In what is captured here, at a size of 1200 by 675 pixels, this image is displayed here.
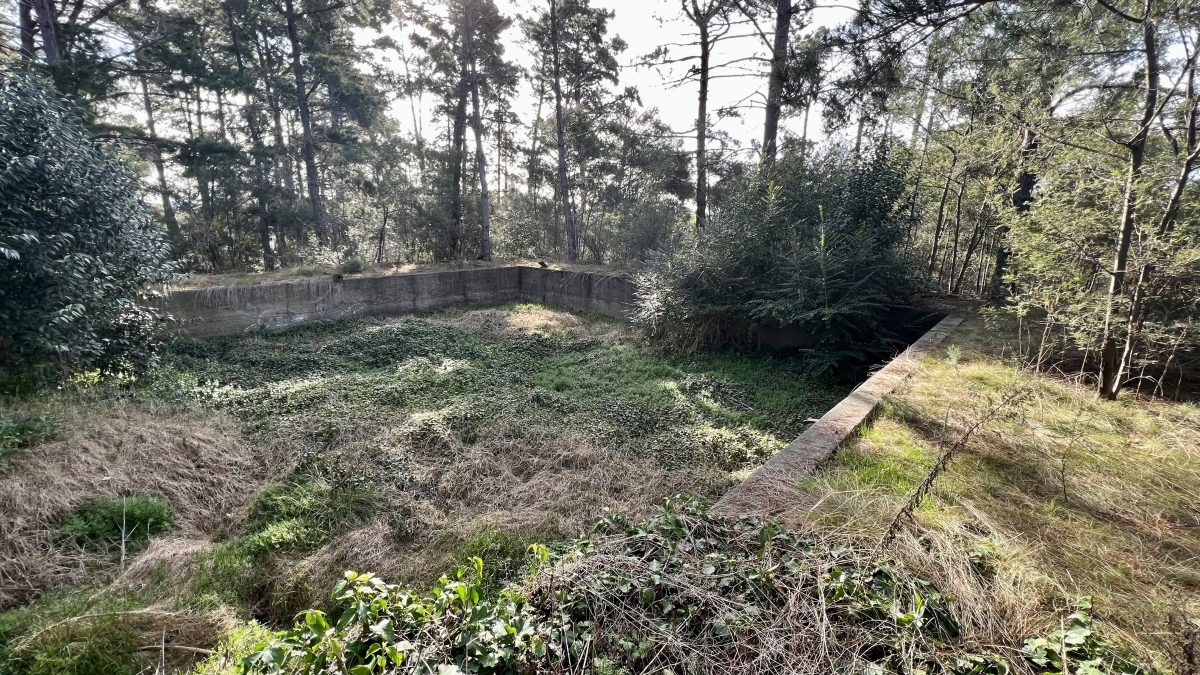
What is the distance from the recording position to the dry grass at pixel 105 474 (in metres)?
2.92

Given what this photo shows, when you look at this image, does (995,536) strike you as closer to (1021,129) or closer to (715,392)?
(1021,129)

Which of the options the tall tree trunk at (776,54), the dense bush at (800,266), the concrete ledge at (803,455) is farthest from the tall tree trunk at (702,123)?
the concrete ledge at (803,455)

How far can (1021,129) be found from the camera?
3.77m

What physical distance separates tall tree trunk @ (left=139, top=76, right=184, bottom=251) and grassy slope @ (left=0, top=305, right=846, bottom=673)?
5.28 metres

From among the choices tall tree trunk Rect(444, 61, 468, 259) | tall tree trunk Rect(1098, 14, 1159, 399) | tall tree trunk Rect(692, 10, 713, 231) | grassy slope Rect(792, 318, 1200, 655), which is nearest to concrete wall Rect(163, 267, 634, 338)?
tall tree trunk Rect(444, 61, 468, 259)

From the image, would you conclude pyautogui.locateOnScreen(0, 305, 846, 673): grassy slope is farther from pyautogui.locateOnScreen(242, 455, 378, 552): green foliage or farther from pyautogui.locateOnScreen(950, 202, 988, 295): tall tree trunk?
pyautogui.locateOnScreen(950, 202, 988, 295): tall tree trunk

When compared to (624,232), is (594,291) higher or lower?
lower

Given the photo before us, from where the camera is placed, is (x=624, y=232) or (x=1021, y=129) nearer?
(x=1021, y=129)

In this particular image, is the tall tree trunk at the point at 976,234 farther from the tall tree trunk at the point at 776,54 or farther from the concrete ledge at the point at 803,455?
the concrete ledge at the point at 803,455

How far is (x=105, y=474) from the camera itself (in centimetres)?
362

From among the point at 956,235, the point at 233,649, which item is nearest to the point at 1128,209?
the point at 956,235

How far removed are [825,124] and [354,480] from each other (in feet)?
22.6

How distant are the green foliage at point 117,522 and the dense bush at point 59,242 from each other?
7.81ft

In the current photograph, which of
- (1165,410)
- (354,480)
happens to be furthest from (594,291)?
(1165,410)
